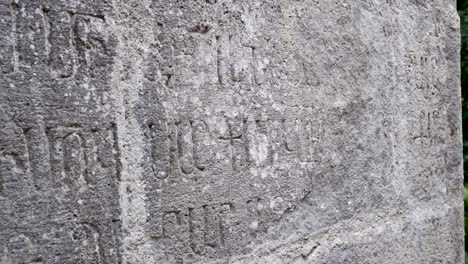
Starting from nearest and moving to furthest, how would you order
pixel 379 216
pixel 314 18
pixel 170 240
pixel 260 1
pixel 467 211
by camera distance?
pixel 170 240 < pixel 260 1 < pixel 314 18 < pixel 379 216 < pixel 467 211

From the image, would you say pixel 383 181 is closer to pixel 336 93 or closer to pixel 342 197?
pixel 342 197

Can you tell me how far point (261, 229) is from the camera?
1.47 m

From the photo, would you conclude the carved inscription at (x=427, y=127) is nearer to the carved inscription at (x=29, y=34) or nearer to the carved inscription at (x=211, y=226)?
the carved inscription at (x=211, y=226)

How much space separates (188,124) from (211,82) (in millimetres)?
122

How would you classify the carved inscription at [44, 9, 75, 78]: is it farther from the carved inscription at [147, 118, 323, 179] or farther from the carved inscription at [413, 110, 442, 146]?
the carved inscription at [413, 110, 442, 146]

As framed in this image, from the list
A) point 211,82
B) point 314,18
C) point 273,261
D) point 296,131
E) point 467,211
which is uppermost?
point 314,18

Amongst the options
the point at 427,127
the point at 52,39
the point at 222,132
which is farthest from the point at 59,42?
the point at 427,127

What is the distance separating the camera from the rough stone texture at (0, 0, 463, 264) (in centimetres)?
106

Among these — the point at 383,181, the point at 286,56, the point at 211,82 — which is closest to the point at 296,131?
the point at 286,56

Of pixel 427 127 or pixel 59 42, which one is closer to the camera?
pixel 59 42

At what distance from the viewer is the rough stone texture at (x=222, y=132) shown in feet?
3.49

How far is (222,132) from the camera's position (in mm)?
1383

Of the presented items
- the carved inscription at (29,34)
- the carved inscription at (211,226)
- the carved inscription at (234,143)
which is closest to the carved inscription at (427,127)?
the carved inscription at (234,143)

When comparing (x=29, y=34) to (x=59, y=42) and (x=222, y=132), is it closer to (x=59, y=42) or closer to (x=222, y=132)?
(x=59, y=42)
